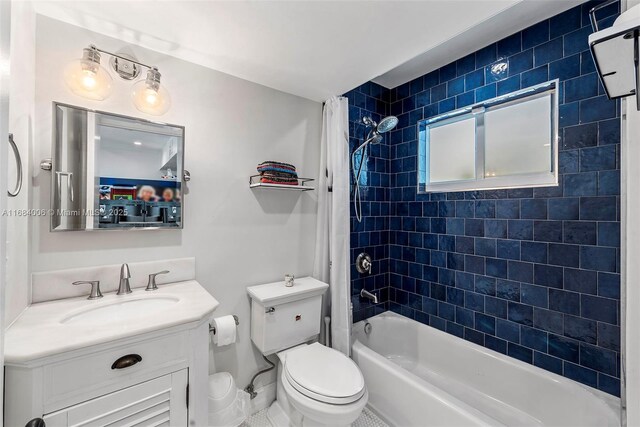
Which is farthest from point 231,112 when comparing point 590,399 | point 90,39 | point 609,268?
point 590,399

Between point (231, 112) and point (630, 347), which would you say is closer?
point (630, 347)

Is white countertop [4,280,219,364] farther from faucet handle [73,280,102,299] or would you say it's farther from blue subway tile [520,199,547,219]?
blue subway tile [520,199,547,219]

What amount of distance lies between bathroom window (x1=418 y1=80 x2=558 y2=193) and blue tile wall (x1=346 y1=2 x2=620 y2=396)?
0.09 m

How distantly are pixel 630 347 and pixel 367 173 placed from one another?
6.48 feet

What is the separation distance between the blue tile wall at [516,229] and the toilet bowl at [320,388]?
0.81 metres

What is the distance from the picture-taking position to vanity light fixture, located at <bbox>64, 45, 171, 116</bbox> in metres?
1.33

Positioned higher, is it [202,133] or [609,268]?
[202,133]

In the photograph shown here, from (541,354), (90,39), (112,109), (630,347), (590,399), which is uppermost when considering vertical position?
(90,39)

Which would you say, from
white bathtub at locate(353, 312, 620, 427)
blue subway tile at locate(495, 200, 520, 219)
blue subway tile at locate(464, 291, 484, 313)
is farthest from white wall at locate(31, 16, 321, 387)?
blue subway tile at locate(495, 200, 520, 219)

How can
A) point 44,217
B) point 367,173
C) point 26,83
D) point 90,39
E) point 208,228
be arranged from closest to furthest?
1. point 26,83
2. point 44,217
3. point 90,39
4. point 208,228
5. point 367,173

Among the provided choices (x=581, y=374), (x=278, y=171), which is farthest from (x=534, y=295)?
(x=278, y=171)

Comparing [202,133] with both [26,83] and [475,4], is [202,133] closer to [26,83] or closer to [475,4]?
[26,83]

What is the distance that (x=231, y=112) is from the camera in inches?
70.9

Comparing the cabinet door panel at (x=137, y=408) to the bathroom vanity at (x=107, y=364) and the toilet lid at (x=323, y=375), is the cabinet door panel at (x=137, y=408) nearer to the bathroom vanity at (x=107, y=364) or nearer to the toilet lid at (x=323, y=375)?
the bathroom vanity at (x=107, y=364)
